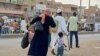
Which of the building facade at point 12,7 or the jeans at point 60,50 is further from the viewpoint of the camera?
the building facade at point 12,7

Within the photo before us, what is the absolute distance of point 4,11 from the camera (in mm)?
67812

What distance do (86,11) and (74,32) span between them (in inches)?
4033

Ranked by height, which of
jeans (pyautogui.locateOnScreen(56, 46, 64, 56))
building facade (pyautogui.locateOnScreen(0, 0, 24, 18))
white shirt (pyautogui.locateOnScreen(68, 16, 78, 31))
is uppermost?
white shirt (pyautogui.locateOnScreen(68, 16, 78, 31))

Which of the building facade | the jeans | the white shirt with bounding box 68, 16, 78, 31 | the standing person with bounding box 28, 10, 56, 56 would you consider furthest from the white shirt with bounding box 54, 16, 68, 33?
the building facade

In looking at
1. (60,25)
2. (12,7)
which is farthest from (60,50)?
(12,7)

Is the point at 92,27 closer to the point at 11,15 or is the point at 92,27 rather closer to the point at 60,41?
the point at 11,15

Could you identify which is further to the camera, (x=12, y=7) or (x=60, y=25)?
(x=12, y=7)

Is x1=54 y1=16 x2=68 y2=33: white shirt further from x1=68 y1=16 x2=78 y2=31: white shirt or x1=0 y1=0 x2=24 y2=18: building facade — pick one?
x1=0 y1=0 x2=24 y2=18: building facade

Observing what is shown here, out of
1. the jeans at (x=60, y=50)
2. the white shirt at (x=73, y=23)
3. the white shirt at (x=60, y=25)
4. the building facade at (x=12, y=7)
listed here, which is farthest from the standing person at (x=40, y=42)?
the building facade at (x=12, y=7)

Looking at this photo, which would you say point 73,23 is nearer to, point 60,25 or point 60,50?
point 60,25

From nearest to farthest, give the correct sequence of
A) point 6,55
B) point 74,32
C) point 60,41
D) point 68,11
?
point 60,41, point 6,55, point 74,32, point 68,11

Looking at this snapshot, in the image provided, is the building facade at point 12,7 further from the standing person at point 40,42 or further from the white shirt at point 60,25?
the standing person at point 40,42

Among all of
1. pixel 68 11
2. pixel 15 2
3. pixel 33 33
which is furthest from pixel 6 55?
pixel 68 11

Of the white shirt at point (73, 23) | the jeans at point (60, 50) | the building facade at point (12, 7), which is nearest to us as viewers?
the jeans at point (60, 50)
